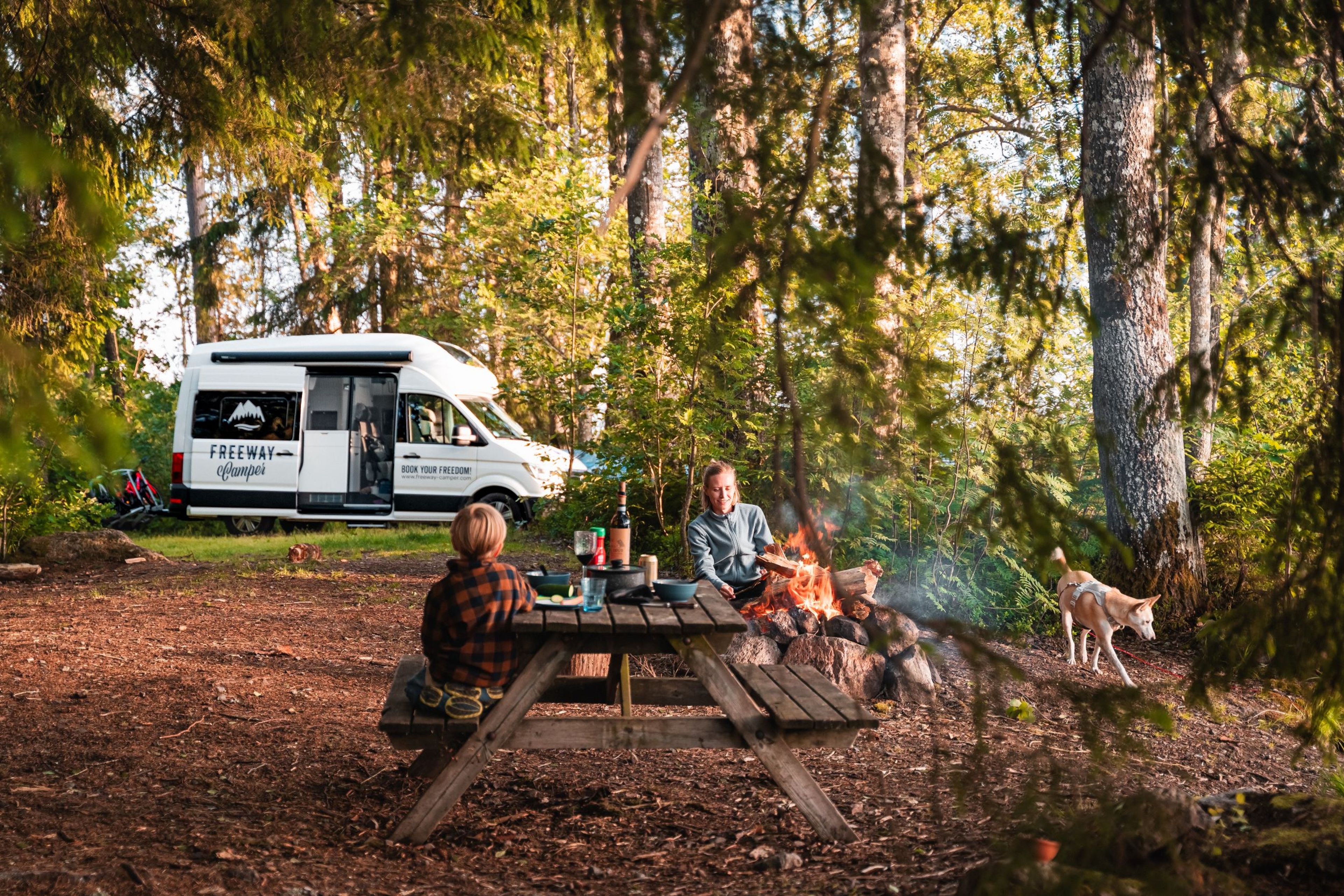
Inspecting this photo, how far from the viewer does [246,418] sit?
15469 millimetres

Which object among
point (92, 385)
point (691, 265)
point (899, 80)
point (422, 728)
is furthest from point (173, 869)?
point (92, 385)

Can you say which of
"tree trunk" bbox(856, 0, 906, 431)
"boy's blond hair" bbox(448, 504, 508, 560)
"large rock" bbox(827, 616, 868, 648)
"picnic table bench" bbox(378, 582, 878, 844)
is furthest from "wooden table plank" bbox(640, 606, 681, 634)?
"large rock" bbox(827, 616, 868, 648)

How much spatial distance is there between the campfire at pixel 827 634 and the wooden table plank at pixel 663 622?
2.17m

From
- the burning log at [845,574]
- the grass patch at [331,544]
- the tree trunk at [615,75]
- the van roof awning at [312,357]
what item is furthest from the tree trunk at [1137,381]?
the van roof awning at [312,357]

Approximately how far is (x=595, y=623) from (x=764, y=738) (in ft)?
2.40

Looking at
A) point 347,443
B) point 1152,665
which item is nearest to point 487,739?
point 1152,665

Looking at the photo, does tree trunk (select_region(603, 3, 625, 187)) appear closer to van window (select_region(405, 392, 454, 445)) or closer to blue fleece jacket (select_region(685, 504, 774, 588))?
blue fleece jacket (select_region(685, 504, 774, 588))

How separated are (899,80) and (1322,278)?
6856 mm

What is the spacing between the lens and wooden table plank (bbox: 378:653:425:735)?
147 inches

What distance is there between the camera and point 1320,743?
10.2 feet

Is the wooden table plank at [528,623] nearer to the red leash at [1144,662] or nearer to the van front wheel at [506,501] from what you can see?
the red leash at [1144,662]

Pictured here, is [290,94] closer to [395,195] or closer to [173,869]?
[173,869]

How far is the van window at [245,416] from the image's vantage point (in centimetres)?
1541

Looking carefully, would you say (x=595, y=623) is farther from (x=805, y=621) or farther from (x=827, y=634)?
(x=827, y=634)
